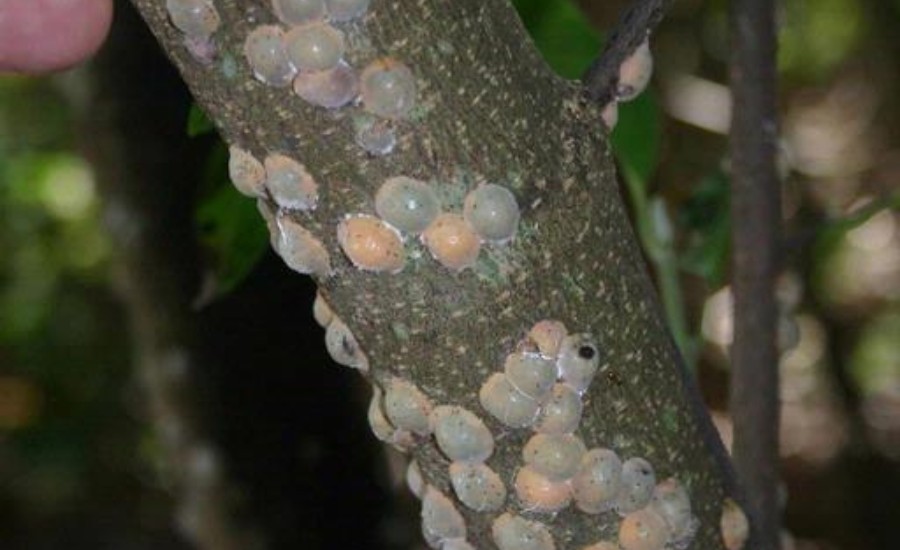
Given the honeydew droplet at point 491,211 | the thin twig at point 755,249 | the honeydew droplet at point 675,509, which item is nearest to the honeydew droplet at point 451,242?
the honeydew droplet at point 491,211

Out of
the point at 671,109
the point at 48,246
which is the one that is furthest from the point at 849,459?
the point at 48,246

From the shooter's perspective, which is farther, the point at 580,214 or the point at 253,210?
the point at 253,210

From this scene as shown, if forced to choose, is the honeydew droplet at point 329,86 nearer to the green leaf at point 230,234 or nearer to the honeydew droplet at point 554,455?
the honeydew droplet at point 554,455

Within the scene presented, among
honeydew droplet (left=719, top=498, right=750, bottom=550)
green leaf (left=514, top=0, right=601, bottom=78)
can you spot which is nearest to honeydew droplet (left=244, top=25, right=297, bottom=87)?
honeydew droplet (left=719, top=498, right=750, bottom=550)

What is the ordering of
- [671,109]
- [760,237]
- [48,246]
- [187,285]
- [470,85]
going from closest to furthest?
[470,85] < [760,237] < [187,285] < [671,109] < [48,246]

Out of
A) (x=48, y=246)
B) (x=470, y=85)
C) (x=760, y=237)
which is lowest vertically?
(x=48, y=246)

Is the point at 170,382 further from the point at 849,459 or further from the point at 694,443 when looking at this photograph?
the point at 849,459

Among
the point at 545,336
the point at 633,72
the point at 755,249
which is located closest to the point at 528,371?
the point at 545,336

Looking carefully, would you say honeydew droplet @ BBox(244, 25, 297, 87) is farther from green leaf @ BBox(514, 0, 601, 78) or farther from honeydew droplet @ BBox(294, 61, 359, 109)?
green leaf @ BBox(514, 0, 601, 78)
